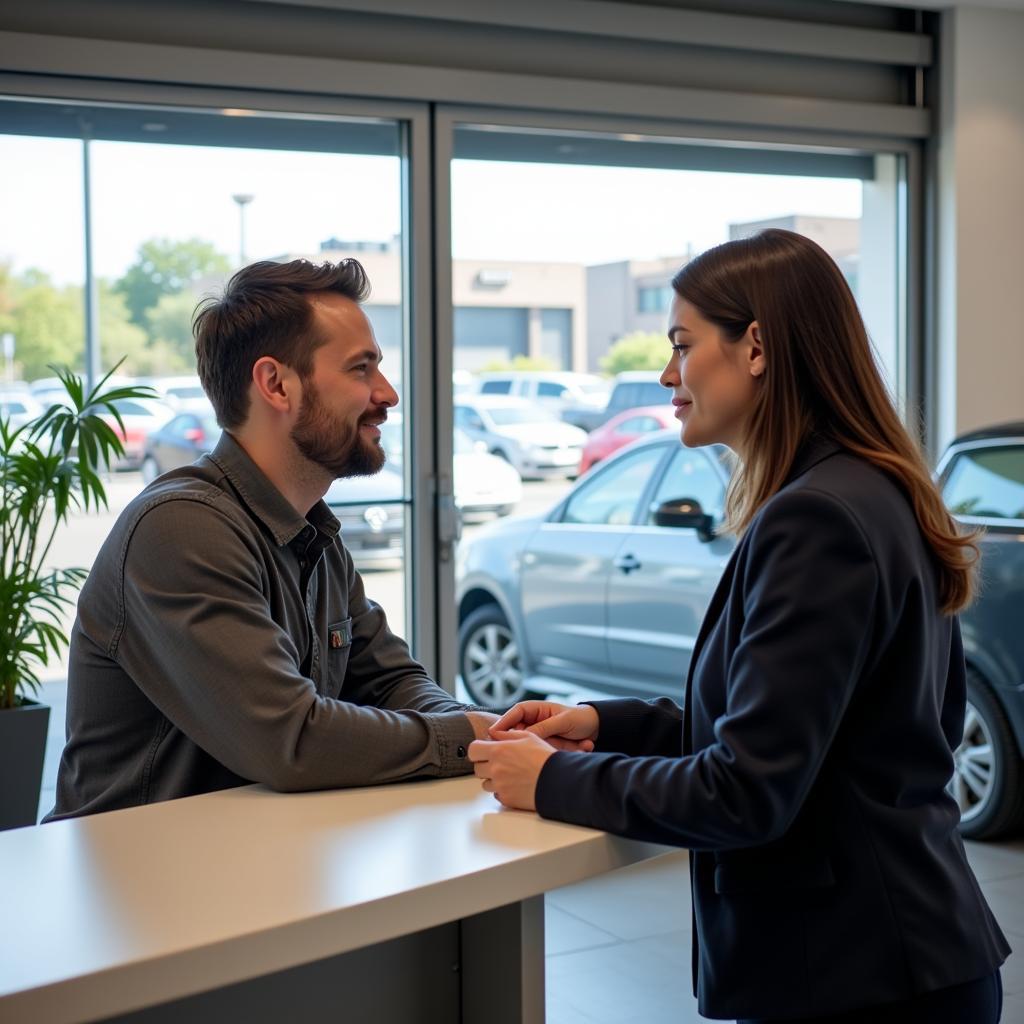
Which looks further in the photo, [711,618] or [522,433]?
[522,433]

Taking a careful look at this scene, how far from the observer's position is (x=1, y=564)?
4.04 metres

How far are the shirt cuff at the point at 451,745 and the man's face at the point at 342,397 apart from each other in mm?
513

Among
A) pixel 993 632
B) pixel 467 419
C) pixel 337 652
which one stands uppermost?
pixel 467 419

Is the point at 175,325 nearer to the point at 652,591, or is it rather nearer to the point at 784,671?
the point at 652,591

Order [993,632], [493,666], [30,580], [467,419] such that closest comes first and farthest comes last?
[30,580] → [993,632] → [467,419] → [493,666]

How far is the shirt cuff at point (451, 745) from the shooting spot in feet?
6.02

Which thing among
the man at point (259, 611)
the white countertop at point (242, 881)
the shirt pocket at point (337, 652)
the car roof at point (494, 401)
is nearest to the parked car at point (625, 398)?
the car roof at point (494, 401)

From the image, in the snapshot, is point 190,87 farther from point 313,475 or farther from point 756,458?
point 756,458

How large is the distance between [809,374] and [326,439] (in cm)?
88

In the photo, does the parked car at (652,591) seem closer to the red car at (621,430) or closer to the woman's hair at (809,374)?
the red car at (621,430)

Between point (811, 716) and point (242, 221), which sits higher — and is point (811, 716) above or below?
below

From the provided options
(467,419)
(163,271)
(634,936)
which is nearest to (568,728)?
(634,936)

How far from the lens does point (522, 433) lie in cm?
543

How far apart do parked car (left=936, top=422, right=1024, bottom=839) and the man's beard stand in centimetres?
281
